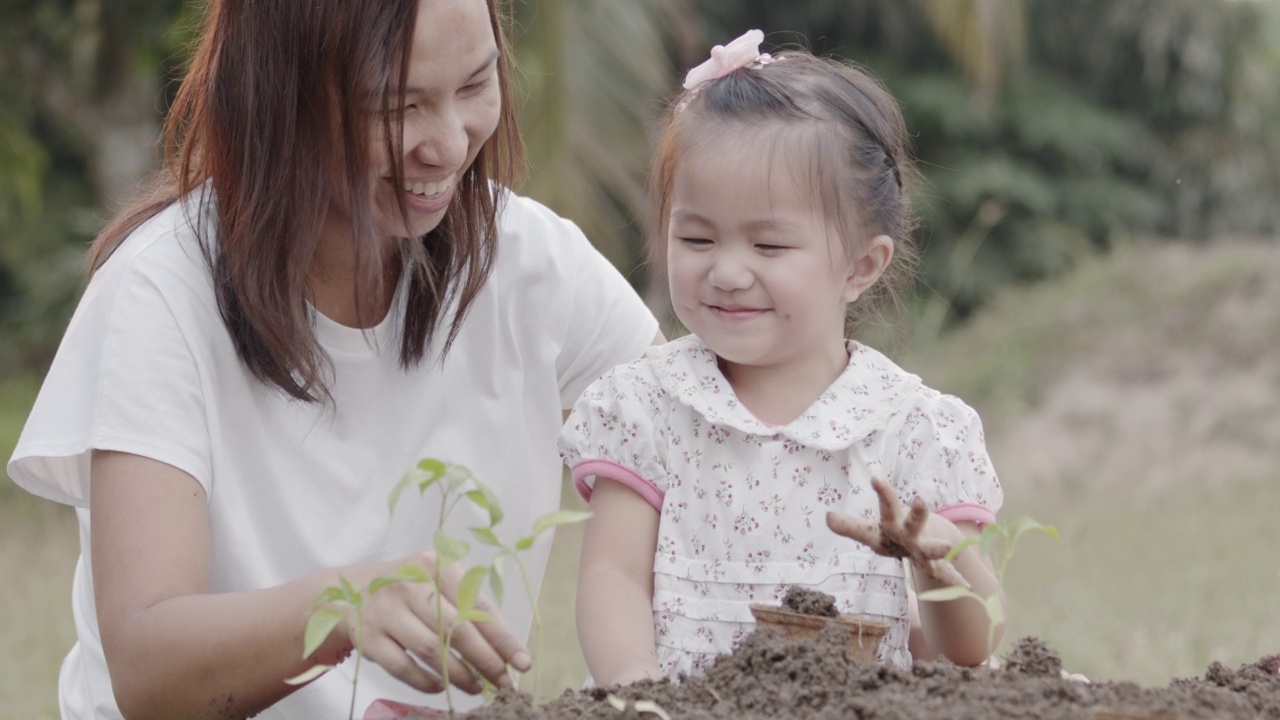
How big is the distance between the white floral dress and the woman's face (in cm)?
39

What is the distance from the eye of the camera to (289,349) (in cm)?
212

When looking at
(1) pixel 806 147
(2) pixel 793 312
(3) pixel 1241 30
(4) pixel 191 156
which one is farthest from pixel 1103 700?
(3) pixel 1241 30

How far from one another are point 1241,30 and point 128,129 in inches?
353

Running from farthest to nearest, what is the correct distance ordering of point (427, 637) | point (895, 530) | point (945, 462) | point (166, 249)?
point (166, 249)
point (945, 462)
point (895, 530)
point (427, 637)

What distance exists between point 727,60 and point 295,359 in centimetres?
80

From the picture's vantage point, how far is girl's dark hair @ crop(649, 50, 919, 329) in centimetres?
208

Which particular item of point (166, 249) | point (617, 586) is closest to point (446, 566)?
point (617, 586)

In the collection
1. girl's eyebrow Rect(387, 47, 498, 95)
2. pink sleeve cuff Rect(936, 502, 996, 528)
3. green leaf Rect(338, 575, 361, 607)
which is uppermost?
A: girl's eyebrow Rect(387, 47, 498, 95)

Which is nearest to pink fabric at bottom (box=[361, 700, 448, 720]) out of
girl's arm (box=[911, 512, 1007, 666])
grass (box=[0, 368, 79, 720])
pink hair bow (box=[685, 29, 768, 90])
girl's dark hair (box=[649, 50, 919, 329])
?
girl's arm (box=[911, 512, 1007, 666])

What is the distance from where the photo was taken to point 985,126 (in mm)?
11680

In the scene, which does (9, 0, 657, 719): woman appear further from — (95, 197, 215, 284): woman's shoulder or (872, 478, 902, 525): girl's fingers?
(872, 478, 902, 525): girl's fingers

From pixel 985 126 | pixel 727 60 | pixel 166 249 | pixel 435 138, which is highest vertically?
pixel 985 126

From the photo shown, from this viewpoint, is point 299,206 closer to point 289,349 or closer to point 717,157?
point 289,349

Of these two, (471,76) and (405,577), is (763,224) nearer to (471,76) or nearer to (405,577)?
(471,76)
